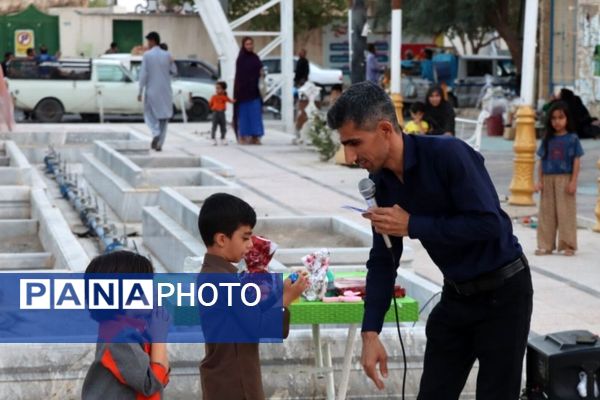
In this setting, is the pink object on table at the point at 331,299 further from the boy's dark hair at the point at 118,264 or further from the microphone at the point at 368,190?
the boy's dark hair at the point at 118,264

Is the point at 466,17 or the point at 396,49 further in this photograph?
the point at 466,17

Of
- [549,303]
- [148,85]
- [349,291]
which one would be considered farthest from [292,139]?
[349,291]

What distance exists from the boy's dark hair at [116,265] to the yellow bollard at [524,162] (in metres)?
10.5

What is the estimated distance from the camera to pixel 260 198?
52.7 ft

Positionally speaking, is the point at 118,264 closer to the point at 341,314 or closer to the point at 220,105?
the point at 341,314

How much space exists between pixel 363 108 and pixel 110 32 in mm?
43593

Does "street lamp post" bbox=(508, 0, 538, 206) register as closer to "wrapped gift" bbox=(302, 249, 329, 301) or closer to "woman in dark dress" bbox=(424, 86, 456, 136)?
"woman in dark dress" bbox=(424, 86, 456, 136)

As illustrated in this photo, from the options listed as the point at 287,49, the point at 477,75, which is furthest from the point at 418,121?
the point at 477,75

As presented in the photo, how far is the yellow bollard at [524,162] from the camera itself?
48.8ft

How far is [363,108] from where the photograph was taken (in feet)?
15.7

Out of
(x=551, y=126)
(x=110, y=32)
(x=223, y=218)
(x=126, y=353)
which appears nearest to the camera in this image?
(x=126, y=353)

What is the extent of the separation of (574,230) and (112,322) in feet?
25.4

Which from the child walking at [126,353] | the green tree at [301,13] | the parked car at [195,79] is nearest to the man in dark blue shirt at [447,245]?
the child walking at [126,353]

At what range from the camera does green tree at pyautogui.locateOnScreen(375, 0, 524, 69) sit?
115 ft
